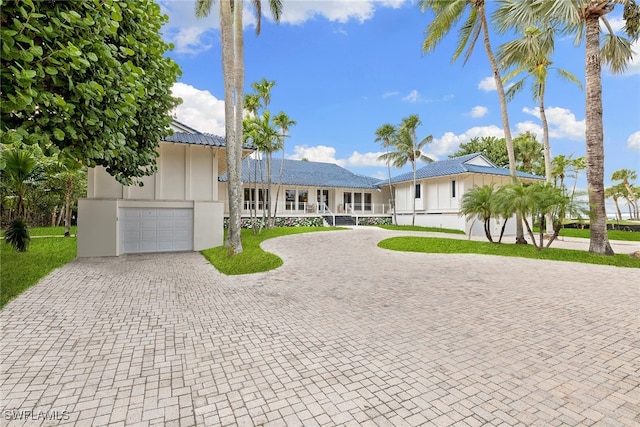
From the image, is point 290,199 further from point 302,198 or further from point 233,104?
point 233,104

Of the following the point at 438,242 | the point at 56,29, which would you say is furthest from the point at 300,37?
the point at 56,29

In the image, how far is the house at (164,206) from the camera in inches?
478

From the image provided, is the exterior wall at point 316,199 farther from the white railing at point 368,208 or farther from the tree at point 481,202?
the tree at point 481,202

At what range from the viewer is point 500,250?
42.2 ft

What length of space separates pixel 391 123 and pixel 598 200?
18212mm

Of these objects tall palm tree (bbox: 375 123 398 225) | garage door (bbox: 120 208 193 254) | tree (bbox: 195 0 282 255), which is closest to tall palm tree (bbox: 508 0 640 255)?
tree (bbox: 195 0 282 255)

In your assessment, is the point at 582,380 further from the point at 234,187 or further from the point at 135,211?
the point at 135,211

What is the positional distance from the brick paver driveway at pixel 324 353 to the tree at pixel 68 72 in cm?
278

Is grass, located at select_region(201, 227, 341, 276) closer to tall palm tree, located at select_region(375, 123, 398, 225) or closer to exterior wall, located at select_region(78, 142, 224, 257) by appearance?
exterior wall, located at select_region(78, 142, 224, 257)

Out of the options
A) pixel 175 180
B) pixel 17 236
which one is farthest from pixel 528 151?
pixel 17 236

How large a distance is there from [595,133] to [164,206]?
1837 centimetres

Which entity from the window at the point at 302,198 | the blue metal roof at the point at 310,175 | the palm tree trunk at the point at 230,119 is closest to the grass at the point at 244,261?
the palm tree trunk at the point at 230,119

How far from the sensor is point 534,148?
3219 centimetres

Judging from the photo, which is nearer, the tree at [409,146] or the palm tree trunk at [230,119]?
the palm tree trunk at [230,119]
